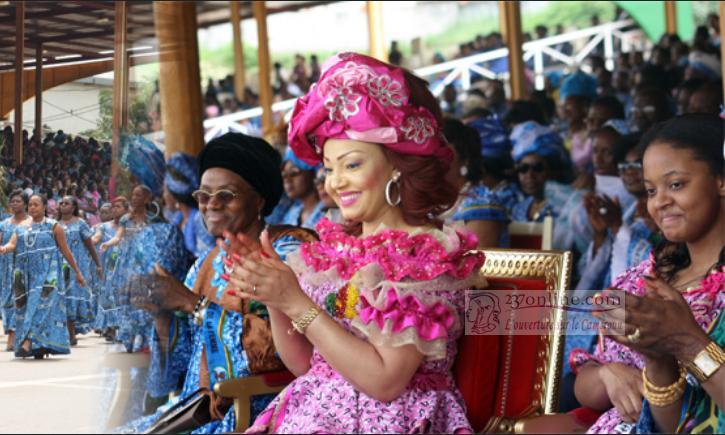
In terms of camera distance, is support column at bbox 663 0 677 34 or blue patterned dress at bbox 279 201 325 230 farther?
support column at bbox 663 0 677 34

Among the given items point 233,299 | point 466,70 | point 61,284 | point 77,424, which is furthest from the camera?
point 466,70

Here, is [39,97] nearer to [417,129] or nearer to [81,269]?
[81,269]

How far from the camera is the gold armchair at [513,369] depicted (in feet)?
8.81

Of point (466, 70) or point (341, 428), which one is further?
point (466, 70)

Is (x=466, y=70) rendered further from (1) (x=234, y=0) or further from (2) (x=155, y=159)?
(2) (x=155, y=159)

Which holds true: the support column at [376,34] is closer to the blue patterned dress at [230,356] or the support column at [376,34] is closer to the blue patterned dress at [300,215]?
the blue patterned dress at [300,215]

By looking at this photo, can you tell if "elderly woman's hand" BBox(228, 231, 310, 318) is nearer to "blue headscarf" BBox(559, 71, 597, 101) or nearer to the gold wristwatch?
the gold wristwatch

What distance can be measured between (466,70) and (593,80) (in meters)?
1.92

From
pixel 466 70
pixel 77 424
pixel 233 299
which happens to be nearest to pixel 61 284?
pixel 77 424

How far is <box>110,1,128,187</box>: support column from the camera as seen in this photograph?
260 centimetres

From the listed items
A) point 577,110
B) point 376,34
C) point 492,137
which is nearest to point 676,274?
point 492,137

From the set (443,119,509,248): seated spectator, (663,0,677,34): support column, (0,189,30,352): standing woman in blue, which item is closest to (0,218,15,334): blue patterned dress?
(0,189,30,352): standing woman in blue

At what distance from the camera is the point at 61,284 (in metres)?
2.31

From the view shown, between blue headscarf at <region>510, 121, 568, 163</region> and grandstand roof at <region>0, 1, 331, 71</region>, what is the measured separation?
12.2 ft
